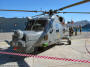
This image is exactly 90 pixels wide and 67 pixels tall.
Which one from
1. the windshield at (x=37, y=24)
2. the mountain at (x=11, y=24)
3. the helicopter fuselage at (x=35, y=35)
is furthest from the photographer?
the mountain at (x=11, y=24)

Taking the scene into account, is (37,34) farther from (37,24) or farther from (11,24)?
Result: (11,24)

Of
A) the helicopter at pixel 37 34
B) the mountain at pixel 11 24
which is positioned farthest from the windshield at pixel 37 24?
the mountain at pixel 11 24

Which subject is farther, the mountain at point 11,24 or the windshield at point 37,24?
the mountain at point 11,24

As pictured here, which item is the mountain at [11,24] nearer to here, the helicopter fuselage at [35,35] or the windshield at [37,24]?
the windshield at [37,24]

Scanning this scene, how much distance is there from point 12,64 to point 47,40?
2430 millimetres

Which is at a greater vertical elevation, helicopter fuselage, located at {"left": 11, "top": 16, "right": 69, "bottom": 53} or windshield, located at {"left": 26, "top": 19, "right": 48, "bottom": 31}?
windshield, located at {"left": 26, "top": 19, "right": 48, "bottom": 31}

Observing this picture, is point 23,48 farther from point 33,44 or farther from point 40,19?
A: point 40,19

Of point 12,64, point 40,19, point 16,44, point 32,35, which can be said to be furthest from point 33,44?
point 40,19

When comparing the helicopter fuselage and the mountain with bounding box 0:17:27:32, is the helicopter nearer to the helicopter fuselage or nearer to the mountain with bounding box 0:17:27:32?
the helicopter fuselage

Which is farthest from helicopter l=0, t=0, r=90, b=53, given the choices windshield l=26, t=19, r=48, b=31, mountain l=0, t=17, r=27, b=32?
mountain l=0, t=17, r=27, b=32

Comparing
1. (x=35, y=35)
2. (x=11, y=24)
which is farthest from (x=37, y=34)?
(x=11, y=24)

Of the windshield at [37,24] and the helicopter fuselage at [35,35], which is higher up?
Result: the windshield at [37,24]

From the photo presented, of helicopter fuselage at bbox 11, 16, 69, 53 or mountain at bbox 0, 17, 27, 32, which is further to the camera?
mountain at bbox 0, 17, 27, 32

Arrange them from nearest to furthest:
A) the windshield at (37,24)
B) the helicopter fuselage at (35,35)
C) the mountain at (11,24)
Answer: the helicopter fuselage at (35,35) → the windshield at (37,24) → the mountain at (11,24)
